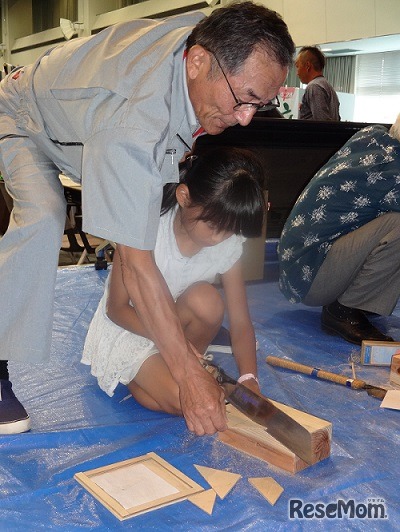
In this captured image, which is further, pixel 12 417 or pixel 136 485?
pixel 12 417

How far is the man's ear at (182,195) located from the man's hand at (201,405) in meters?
0.55

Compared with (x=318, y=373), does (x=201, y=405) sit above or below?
above

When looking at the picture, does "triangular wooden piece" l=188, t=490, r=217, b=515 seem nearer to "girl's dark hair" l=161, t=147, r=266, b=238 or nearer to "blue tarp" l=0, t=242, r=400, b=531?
"blue tarp" l=0, t=242, r=400, b=531

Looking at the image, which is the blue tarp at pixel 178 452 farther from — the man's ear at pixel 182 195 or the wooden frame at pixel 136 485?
the man's ear at pixel 182 195

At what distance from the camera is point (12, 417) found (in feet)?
5.32

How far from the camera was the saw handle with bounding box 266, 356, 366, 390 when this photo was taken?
198 cm

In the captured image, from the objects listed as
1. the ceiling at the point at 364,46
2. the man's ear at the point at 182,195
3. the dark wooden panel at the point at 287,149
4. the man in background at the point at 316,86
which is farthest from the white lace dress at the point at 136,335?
the ceiling at the point at 364,46

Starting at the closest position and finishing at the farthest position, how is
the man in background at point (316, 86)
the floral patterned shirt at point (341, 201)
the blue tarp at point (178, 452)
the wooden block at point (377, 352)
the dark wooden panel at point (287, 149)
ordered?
the blue tarp at point (178, 452), the wooden block at point (377, 352), the floral patterned shirt at point (341, 201), the dark wooden panel at point (287, 149), the man in background at point (316, 86)

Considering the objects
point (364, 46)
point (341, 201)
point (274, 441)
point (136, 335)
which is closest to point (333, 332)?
point (341, 201)

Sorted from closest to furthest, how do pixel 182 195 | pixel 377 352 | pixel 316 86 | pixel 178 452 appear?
pixel 178 452, pixel 182 195, pixel 377 352, pixel 316 86

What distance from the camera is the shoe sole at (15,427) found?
160 cm

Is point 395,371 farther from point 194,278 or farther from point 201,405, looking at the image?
point 201,405

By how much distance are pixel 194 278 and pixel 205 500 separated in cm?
77

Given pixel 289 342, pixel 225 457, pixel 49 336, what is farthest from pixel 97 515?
pixel 289 342
